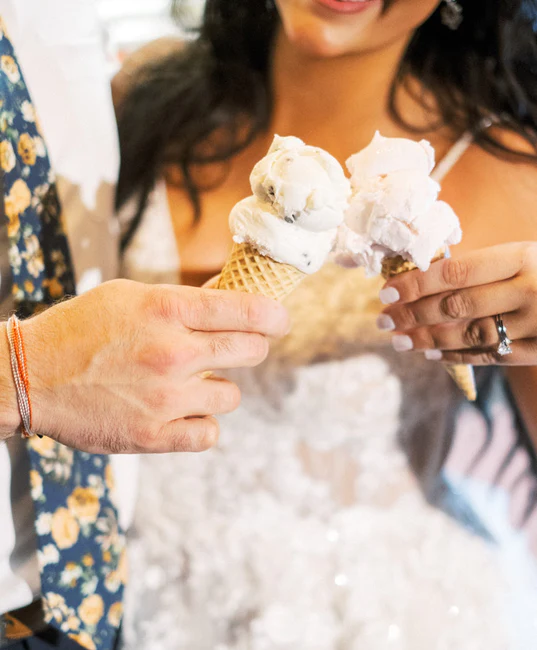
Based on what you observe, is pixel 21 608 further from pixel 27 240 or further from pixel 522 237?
pixel 522 237

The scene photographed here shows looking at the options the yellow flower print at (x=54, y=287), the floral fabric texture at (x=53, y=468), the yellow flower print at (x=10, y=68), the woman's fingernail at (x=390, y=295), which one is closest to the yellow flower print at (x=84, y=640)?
the floral fabric texture at (x=53, y=468)

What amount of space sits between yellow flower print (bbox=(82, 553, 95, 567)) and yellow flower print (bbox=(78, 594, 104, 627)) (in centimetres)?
6

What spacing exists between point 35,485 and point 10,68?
2.30 ft

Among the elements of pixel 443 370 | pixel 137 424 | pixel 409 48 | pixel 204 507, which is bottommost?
pixel 204 507

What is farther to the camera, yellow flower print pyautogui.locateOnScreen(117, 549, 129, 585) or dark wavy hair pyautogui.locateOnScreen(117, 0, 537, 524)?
yellow flower print pyautogui.locateOnScreen(117, 549, 129, 585)

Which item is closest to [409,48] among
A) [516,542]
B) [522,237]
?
[522,237]

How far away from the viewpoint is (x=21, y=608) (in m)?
1.02

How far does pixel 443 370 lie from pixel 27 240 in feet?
2.77

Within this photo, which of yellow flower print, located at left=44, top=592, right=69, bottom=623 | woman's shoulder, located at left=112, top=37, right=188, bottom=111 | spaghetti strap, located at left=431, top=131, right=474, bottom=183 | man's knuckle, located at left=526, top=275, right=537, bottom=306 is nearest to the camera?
man's knuckle, located at left=526, top=275, right=537, bottom=306

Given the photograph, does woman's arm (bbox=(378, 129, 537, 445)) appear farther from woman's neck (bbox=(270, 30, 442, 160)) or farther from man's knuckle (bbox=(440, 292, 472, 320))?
woman's neck (bbox=(270, 30, 442, 160))

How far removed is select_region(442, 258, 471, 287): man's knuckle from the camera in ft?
2.79

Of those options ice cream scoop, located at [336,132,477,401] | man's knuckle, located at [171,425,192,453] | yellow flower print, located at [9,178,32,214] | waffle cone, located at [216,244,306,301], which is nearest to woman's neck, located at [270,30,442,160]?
ice cream scoop, located at [336,132,477,401]

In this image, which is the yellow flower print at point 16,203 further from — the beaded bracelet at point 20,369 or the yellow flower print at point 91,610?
the yellow flower print at point 91,610

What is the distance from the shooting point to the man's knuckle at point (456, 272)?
33.4 inches
